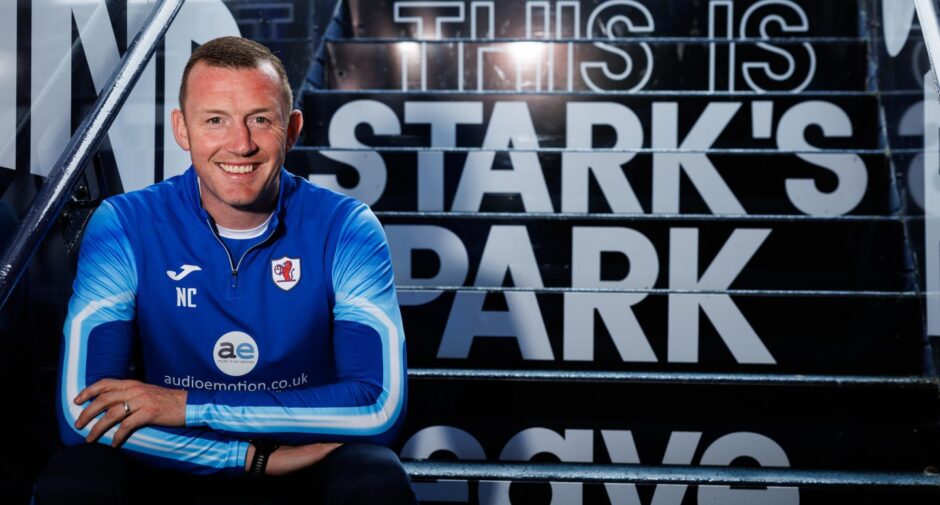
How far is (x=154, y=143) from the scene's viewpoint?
2105 mm

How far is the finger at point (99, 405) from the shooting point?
1301 mm

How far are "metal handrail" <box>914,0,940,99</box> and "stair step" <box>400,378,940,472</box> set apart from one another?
0.74m

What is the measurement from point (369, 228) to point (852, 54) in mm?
2199

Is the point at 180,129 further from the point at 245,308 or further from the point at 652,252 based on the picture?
the point at 652,252

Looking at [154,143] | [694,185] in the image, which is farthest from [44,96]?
[694,185]

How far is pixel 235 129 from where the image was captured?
4.70ft

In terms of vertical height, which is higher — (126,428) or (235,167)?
(235,167)

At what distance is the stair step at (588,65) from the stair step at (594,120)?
1.20 ft

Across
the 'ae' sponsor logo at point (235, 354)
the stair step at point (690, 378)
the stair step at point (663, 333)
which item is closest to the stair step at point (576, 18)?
the stair step at point (663, 333)

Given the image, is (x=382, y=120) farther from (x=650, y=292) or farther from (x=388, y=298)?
(x=388, y=298)

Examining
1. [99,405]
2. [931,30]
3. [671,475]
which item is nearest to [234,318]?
[99,405]

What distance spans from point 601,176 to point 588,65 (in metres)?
0.85

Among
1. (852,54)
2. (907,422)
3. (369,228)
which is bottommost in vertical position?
(907,422)

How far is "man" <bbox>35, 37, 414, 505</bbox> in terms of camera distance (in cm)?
133
